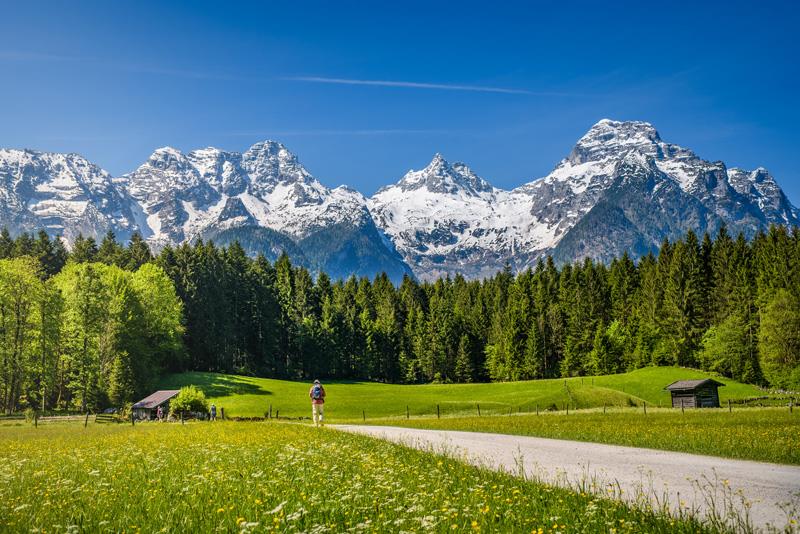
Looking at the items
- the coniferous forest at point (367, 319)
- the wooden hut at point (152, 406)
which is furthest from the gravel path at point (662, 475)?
the coniferous forest at point (367, 319)

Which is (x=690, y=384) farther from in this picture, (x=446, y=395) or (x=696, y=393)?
(x=446, y=395)

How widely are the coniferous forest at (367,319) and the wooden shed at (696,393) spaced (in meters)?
14.7

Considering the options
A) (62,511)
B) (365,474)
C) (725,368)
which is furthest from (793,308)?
(62,511)

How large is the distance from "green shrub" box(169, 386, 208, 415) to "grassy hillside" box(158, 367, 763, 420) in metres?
7.07

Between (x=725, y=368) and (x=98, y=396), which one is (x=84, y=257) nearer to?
(x=98, y=396)

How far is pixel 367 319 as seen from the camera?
13462 centimetres

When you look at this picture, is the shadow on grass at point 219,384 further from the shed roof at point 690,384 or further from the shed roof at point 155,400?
the shed roof at point 690,384

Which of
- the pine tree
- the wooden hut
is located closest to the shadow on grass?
the wooden hut

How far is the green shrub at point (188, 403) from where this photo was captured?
62781 mm

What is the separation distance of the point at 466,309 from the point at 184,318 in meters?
66.6

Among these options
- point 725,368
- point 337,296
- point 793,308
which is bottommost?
point 725,368

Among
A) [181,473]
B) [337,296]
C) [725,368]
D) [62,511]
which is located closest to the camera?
[62,511]

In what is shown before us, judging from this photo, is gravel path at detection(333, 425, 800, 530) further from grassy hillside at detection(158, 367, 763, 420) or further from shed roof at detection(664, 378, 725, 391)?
shed roof at detection(664, 378, 725, 391)

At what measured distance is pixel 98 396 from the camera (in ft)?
243
